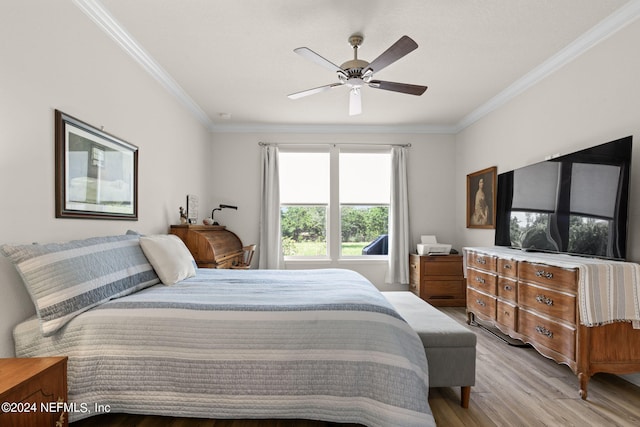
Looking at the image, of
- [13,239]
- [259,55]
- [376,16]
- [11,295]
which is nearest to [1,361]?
[11,295]

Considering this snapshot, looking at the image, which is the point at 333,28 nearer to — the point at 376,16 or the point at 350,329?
the point at 376,16

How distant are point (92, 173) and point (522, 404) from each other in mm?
3364

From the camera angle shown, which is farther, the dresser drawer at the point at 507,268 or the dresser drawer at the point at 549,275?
the dresser drawer at the point at 507,268

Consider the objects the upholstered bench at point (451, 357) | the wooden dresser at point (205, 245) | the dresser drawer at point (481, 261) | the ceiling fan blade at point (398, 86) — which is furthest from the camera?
the wooden dresser at point (205, 245)

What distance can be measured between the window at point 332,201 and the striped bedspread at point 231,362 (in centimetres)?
344

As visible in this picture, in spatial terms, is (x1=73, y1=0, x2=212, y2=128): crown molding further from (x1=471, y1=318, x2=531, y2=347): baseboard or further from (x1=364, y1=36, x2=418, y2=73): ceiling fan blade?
(x1=471, y1=318, x2=531, y2=347): baseboard

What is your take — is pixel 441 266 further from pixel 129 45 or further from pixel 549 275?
pixel 129 45

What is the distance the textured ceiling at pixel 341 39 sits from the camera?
224 centimetres

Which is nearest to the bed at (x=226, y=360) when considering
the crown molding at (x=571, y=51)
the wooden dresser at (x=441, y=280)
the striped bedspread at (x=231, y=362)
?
the striped bedspread at (x=231, y=362)

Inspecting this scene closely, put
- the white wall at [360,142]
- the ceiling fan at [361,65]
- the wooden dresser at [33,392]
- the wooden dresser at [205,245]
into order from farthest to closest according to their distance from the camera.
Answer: the white wall at [360,142], the wooden dresser at [205,245], the ceiling fan at [361,65], the wooden dresser at [33,392]

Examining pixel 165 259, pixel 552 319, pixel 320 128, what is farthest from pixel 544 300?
pixel 320 128

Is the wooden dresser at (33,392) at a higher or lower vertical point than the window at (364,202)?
lower

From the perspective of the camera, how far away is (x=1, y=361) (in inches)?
51.0

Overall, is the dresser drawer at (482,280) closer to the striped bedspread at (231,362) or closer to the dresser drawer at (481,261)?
the dresser drawer at (481,261)
